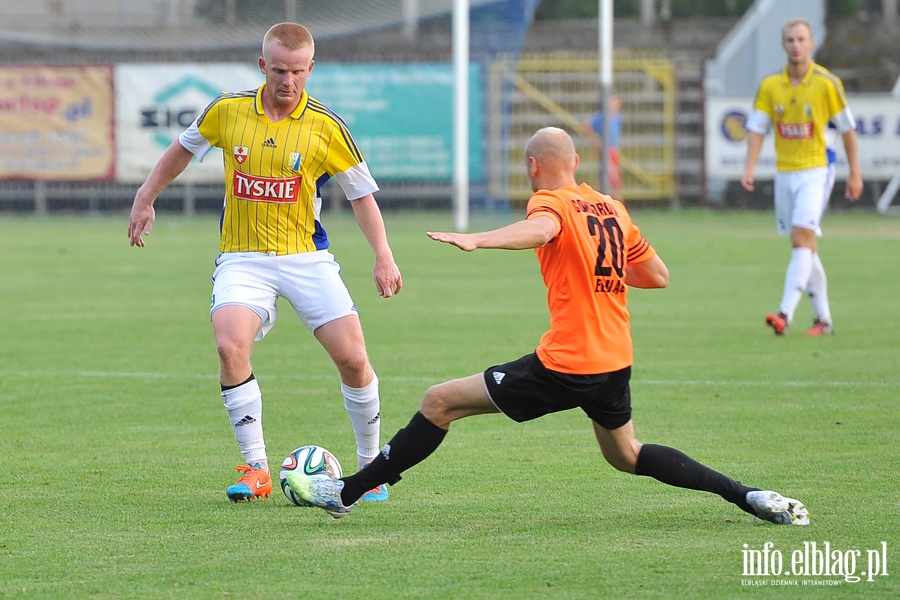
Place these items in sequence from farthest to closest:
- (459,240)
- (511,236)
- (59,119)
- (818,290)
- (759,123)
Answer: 1. (59,119)
2. (759,123)
3. (818,290)
4. (511,236)
5. (459,240)

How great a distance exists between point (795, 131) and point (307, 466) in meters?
7.61

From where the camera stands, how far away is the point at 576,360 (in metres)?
5.43

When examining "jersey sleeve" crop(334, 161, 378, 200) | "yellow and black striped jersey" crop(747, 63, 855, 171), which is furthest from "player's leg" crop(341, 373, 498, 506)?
"yellow and black striped jersey" crop(747, 63, 855, 171)

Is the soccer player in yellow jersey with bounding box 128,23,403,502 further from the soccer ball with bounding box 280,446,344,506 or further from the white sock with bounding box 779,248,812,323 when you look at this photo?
the white sock with bounding box 779,248,812,323

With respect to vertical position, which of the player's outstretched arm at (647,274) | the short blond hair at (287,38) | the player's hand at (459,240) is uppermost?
the short blond hair at (287,38)

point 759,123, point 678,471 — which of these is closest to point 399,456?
point 678,471

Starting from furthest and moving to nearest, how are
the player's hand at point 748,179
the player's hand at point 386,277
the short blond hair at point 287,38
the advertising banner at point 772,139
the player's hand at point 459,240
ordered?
the advertising banner at point 772,139, the player's hand at point 748,179, the player's hand at point 386,277, the short blond hair at point 287,38, the player's hand at point 459,240

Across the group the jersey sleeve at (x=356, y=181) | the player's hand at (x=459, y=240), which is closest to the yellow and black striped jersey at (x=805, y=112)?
the jersey sleeve at (x=356, y=181)

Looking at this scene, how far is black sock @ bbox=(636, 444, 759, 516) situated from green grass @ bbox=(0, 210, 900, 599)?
0.15 m

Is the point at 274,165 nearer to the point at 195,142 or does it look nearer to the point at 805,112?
the point at 195,142

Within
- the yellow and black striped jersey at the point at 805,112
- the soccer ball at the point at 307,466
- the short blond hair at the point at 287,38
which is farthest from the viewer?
the yellow and black striped jersey at the point at 805,112

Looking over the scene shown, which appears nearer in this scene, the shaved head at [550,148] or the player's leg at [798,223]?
the shaved head at [550,148]

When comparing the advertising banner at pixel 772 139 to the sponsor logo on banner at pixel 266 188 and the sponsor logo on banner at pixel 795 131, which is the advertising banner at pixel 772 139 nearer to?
the sponsor logo on banner at pixel 795 131

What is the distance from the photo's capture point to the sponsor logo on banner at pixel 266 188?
6.33 metres
